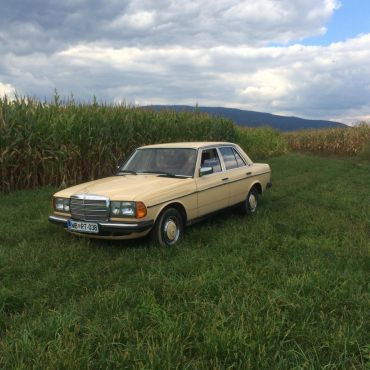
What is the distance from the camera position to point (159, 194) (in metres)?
5.86

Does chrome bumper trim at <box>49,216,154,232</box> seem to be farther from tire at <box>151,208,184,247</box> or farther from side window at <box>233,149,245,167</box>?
side window at <box>233,149,245,167</box>

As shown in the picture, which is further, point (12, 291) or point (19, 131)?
point (19, 131)

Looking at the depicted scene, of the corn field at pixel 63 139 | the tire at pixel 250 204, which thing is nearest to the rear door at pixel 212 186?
the tire at pixel 250 204

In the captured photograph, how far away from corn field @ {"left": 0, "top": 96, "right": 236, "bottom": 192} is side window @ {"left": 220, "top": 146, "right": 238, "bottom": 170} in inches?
186

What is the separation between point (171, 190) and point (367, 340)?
133 inches

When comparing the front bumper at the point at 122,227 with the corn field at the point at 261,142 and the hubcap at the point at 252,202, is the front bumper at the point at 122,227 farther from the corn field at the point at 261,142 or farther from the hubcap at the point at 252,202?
the corn field at the point at 261,142

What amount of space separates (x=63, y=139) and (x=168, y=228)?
606 centimetres

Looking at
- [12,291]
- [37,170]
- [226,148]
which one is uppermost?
[226,148]

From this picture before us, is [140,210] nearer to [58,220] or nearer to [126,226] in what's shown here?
[126,226]

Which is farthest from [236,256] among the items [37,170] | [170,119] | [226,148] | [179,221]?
[170,119]

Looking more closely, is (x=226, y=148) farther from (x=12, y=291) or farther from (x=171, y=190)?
(x=12, y=291)

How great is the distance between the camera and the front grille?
573cm

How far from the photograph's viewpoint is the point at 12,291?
432 centimetres

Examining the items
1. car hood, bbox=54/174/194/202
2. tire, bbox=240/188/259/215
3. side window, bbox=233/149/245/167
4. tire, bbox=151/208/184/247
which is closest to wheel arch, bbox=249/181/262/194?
tire, bbox=240/188/259/215
